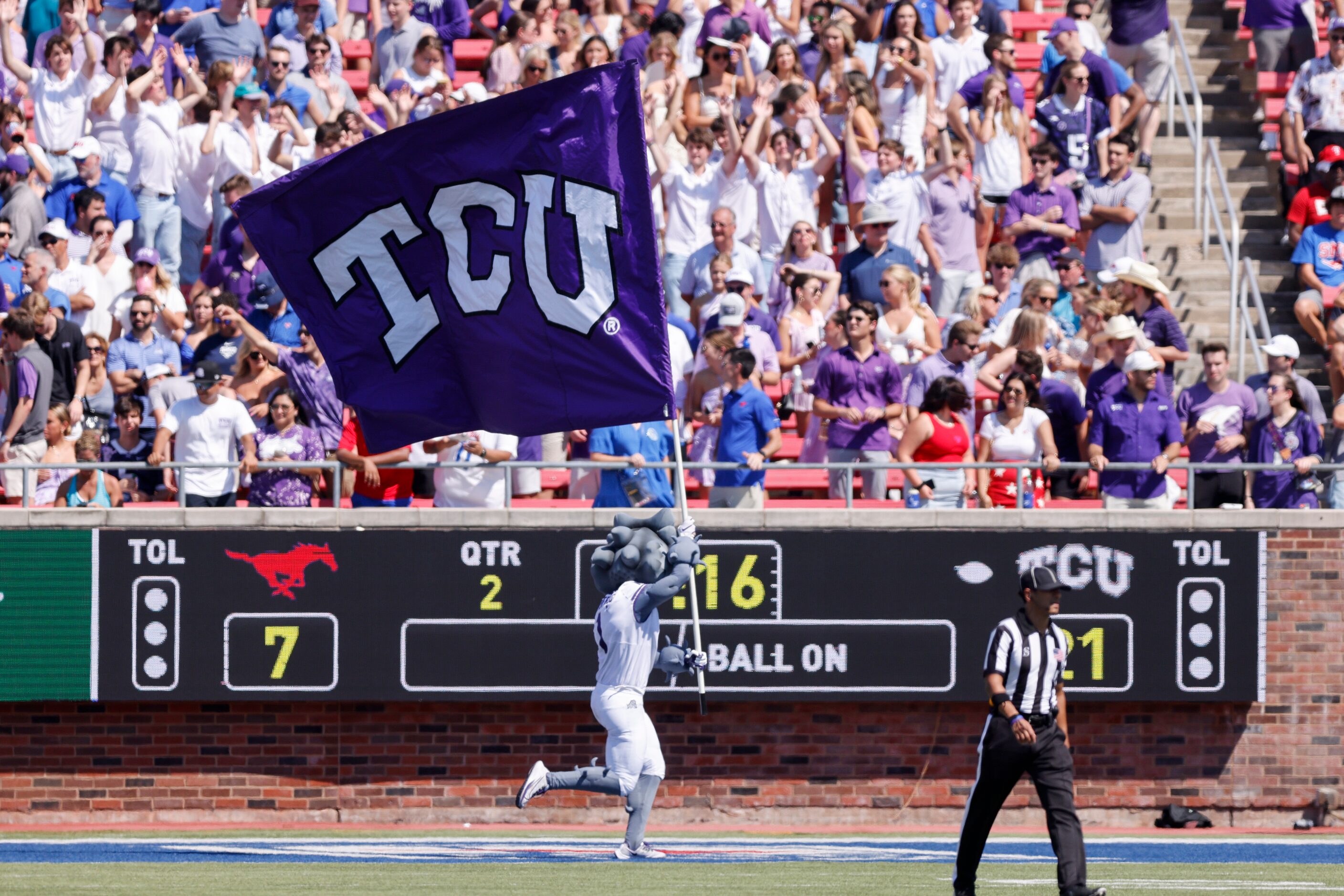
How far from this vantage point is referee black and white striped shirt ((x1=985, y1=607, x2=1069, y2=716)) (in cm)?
996

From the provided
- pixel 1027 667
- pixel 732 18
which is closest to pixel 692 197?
pixel 732 18

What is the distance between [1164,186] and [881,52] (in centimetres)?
326

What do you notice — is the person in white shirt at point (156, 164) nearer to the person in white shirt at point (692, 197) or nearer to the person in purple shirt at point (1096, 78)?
the person in white shirt at point (692, 197)

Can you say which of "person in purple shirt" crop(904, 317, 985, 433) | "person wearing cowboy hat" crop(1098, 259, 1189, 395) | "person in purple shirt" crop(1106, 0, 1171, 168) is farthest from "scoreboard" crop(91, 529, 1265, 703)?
"person in purple shirt" crop(1106, 0, 1171, 168)

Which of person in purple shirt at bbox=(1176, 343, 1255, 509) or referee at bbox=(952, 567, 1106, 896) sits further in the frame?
person in purple shirt at bbox=(1176, 343, 1255, 509)

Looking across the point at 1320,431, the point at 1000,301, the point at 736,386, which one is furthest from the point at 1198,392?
the point at 736,386

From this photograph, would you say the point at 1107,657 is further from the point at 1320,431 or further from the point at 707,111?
the point at 707,111

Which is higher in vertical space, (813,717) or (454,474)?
(454,474)

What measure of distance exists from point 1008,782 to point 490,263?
365cm

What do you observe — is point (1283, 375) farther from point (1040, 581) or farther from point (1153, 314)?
point (1040, 581)

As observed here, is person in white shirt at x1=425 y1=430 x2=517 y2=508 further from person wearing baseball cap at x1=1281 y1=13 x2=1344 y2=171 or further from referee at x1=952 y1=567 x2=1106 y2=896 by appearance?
person wearing baseball cap at x1=1281 y1=13 x2=1344 y2=171

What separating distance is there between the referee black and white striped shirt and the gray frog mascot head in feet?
6.56

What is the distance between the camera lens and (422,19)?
19594mm

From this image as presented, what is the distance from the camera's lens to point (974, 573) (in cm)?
1445
